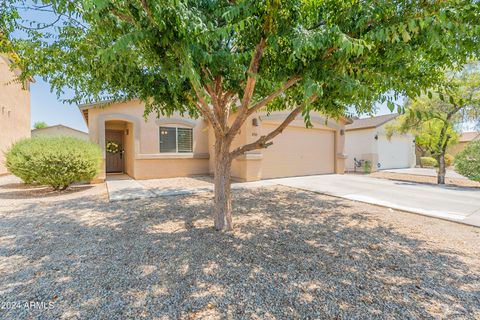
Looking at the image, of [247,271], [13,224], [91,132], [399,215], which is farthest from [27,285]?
[91,132]

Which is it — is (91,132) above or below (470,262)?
above

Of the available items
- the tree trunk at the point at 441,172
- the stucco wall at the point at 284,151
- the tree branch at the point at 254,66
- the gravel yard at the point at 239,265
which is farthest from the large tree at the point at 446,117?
the tree branch at the point at 254,66

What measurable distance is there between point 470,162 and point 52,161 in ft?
53.9

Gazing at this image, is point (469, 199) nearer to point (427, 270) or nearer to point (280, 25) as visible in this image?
point (427, 270)

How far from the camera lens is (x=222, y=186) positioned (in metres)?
4.40

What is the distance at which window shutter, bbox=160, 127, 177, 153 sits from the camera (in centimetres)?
1156

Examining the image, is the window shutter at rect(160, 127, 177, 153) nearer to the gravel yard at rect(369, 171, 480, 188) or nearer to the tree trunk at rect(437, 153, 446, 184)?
the gravel yard at rect(369, 171, 480, 188)

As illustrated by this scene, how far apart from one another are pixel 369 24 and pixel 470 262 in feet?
12.1

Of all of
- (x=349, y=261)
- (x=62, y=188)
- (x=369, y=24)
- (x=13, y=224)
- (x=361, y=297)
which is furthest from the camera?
(x=62, y=188)

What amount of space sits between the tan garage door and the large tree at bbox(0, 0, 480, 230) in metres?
6.50

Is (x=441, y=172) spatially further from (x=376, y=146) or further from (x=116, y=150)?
(x=116, y=150)

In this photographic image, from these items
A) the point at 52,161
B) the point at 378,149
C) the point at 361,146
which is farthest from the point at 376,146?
the point at 52,161

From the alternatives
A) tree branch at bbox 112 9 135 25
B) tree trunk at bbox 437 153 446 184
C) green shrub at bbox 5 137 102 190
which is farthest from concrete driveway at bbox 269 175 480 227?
green shrub at bbox 5 137 102 190

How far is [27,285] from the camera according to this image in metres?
2.68
